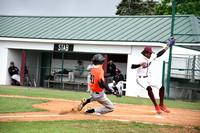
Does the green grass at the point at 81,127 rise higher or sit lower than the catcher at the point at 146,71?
lower

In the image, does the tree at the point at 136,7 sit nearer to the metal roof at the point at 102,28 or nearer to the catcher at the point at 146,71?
the metal roof at the point at 102,28

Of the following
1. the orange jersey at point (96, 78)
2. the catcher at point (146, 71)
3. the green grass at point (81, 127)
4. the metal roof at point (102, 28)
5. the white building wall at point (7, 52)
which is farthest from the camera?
the white building wall at point (7, 52)

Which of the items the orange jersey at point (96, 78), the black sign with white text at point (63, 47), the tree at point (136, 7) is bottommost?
the orange jersey at point (96, 78)

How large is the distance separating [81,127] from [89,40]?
562 inches

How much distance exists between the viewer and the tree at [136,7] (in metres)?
49.9

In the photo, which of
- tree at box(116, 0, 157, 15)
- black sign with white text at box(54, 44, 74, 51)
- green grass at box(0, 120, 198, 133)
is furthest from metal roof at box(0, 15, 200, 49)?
tree at box(116, 0, 157, 15)

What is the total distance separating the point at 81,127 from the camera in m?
6.23

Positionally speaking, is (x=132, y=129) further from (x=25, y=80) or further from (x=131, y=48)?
(x=25, y=80)

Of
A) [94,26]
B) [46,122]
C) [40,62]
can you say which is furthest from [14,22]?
[46,122]

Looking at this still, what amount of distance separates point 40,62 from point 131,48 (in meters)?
9.14

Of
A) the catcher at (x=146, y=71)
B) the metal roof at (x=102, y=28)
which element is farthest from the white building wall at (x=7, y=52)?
the catcher at (x=146, y=71)

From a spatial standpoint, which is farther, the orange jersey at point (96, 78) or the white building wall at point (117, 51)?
the white building wall at point (117, 51)

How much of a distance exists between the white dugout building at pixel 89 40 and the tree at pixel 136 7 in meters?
27.9

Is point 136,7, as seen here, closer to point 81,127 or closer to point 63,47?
point 63,47
